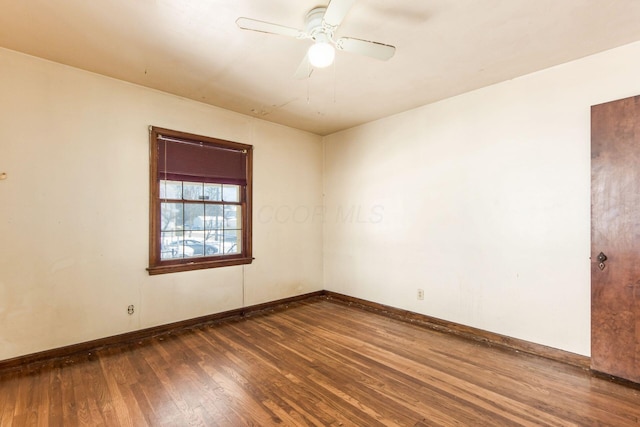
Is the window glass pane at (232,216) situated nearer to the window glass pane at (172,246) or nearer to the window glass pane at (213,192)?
the window glass pane at (213,192)

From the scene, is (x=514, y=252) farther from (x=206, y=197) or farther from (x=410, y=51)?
(x=206, y=197)

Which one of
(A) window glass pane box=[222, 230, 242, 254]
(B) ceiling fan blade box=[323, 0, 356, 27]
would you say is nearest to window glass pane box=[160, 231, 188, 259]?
(A) window glass pane box=[222, 230, 242, 254]

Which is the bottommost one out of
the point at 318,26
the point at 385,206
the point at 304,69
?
the point at 385,206

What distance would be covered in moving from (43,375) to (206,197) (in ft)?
7.50

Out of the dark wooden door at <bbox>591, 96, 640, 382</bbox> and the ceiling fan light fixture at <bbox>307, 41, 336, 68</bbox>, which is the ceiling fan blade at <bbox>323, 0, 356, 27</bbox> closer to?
the ceiling fan light fixture at <bbox>307, 41, 336, 68</bbox>

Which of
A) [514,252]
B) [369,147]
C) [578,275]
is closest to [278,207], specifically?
[369,147]

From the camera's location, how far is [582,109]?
9.00 feet

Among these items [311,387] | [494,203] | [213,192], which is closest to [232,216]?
[213,192]

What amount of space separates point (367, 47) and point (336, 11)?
406 millimetres

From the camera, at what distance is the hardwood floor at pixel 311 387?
6.65 ft

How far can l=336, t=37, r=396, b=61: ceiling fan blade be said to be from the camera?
2043mm

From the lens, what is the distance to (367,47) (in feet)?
6.87

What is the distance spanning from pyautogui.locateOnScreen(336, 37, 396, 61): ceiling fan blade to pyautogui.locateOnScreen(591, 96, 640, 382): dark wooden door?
203cm

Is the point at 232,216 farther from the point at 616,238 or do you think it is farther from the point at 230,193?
the point at 616,238
